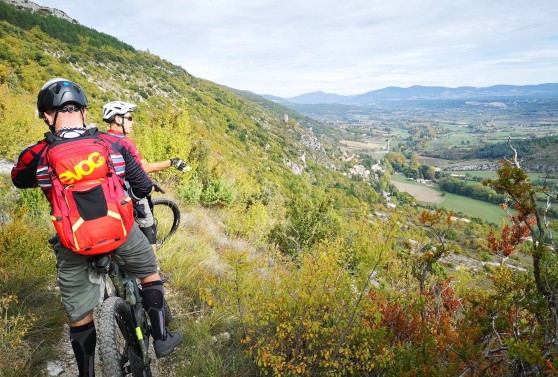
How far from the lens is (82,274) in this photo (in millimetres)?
2070

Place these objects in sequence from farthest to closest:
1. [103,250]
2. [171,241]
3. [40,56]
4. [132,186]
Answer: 1. [40,56]
2. [171,241]
3. [132,186]
4. [103,250]

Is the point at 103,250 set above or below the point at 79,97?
below

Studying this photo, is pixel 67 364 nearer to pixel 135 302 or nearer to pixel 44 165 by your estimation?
pixel 135 302

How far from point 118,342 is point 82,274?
58cm

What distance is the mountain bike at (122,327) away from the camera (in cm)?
198

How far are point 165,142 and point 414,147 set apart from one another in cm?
17771

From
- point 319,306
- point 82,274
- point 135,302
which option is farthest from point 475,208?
point 82,274

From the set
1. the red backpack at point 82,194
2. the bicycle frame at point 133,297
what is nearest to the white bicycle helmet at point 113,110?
the red backpack at point 82,194

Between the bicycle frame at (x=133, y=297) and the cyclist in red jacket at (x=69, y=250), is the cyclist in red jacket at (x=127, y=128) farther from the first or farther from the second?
the cyclist in red jacket at (x=69, y=250)

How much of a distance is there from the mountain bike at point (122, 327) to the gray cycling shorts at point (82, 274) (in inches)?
2.6

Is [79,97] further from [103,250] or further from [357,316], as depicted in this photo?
[357,316]

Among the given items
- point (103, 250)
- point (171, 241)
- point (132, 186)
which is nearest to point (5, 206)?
point (171, 241)

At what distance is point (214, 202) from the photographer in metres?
10.0

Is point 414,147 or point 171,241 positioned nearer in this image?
point 171,241
